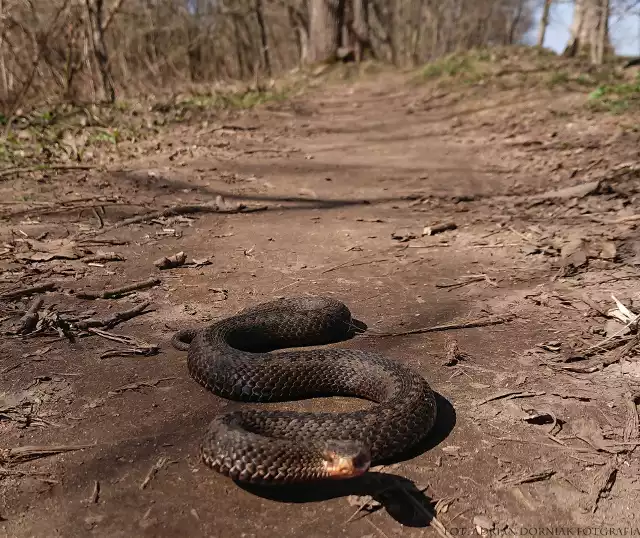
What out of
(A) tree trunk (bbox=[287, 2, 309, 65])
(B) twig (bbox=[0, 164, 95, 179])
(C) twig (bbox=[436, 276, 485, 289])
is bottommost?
(C) twig (bbox=[436, 276, 485, 289])

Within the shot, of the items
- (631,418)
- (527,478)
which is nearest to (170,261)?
(527,478)

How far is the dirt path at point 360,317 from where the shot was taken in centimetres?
274

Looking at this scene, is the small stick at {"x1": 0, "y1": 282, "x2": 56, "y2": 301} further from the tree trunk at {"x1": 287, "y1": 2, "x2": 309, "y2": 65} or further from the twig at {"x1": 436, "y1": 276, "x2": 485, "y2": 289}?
the tree trunk at {"x1": 287, "y1": 2, "x2": 309, "y2": 65}

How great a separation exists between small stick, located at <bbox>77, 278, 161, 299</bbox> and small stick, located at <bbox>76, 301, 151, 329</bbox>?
13.7 inches

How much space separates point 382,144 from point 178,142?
14.4 feet

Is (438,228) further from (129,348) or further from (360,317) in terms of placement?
(129,348)

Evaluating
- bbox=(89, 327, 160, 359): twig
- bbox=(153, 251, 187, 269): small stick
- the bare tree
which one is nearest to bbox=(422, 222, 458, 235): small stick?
bbox=(153, 251, 187, 269): small stick

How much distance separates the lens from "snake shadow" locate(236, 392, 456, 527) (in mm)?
2693

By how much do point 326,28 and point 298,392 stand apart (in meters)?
24.7

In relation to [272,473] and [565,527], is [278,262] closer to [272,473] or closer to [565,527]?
[272,473]

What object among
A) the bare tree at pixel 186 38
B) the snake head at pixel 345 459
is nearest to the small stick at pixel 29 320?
the snake head at pixel 345 459

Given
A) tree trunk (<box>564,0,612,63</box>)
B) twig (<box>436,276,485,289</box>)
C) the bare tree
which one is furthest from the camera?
tree trunk (<box>564,0,612,63</box>)

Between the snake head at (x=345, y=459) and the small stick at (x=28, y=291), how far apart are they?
11.2ft

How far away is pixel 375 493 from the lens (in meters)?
2.81
